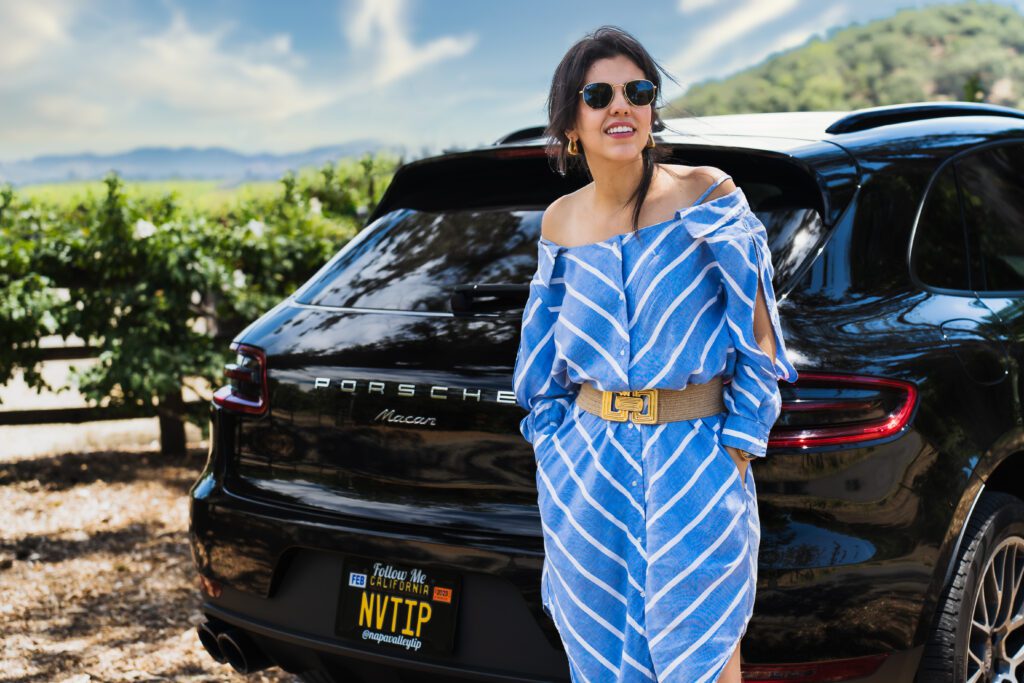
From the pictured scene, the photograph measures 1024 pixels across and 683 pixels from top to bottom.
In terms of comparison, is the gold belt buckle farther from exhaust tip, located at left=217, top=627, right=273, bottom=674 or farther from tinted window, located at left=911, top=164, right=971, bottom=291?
exhaust tip, located at left=217, top=627, right=273, bottom=674

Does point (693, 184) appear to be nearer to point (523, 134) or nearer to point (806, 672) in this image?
point (806, 672)

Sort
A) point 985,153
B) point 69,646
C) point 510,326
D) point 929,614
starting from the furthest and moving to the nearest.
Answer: point 69,646, point 985,153, point 510,326, point 929,614

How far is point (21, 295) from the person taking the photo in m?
6.76

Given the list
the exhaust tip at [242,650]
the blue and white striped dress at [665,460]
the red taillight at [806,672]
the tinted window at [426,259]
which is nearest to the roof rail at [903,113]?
the tinted window at [426,259]

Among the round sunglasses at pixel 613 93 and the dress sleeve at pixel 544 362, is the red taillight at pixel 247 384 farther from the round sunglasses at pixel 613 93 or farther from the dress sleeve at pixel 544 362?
the round sunglasses at pixel 613 93

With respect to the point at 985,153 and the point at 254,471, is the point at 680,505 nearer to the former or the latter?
the point at 254,471

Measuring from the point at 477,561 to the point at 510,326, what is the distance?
1.79 feet

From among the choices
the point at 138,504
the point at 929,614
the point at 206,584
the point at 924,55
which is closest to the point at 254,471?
the point at 206,584

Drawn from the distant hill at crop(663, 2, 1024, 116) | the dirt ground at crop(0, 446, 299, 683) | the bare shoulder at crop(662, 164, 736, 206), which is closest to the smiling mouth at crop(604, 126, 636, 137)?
the bare shoulder at crop(662, 164, 736, 206)

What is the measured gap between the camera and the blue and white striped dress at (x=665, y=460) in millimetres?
1877

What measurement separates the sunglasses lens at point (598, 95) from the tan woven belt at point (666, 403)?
1.71ft

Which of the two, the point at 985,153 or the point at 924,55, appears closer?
the point at 985,153

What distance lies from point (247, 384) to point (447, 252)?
2.16ft


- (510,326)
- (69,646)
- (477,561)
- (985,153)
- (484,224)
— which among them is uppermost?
(985,153)
